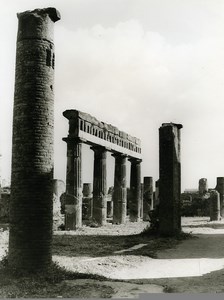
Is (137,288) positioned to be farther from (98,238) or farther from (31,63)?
(98,238)

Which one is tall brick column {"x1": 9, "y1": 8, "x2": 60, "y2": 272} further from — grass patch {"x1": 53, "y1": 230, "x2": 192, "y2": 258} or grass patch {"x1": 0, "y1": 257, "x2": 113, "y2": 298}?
grass patch {"x1": 53, "y1": 230, "x2": 192, "y2": 258}

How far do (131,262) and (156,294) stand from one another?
12.6 feet

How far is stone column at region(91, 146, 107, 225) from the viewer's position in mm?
22156

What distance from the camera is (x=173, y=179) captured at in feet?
53.7

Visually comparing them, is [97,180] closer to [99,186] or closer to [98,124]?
[99,186]

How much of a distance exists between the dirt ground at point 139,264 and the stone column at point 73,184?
368 cm

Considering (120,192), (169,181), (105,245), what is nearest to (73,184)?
(169,181)

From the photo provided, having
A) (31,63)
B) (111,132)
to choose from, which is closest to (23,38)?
(31,63)

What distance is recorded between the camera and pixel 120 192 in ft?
81.4

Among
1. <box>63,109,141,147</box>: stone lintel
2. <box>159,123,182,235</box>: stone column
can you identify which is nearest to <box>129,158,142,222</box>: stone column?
<box>63,109,141,147</box>: stone lintel

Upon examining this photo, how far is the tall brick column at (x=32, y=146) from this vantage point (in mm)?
8383

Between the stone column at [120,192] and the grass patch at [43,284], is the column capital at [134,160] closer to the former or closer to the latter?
the stone column at [120,192]

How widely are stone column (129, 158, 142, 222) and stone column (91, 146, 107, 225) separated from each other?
4.05m

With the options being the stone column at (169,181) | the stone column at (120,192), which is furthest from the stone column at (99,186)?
the stone column at (169,181)
